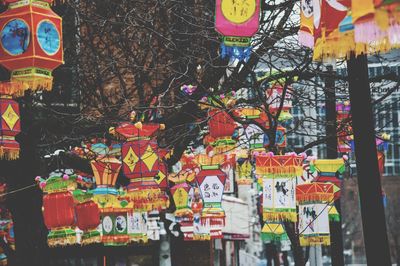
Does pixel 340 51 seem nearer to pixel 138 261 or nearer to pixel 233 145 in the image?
pixel 233 145

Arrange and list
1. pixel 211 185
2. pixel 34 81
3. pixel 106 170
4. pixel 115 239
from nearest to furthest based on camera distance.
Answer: pixel 34 81 < pixel 106 170 < pixel 211 185 < pixel 115 239

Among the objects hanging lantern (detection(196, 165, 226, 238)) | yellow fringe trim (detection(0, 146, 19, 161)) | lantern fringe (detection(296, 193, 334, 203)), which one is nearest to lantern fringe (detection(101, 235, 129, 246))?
hanging lantern (detection(196, 165, 226, 238))

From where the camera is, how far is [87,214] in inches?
702

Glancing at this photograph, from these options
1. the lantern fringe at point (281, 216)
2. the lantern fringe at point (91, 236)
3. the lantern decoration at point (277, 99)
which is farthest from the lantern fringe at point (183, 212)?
the lantern fringe at point (281, 216)

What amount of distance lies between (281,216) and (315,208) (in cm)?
125

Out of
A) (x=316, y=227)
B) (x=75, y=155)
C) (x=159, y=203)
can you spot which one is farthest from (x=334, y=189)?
(x=75, y=155)

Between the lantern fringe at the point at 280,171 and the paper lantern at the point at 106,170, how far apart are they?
3.07m

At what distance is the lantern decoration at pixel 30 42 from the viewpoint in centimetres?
1125

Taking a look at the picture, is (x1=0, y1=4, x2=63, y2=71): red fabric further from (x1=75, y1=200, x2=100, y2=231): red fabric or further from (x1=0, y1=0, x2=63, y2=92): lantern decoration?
(x1=75, y1=200, x2=100, y2=231): red fabric

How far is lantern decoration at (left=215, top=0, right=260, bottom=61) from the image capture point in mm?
11086

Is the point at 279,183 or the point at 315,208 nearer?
the point at 279,183

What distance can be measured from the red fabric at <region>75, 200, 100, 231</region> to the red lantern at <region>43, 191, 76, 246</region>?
3.03 feet

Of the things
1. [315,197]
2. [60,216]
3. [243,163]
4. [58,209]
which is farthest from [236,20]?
[243,163]

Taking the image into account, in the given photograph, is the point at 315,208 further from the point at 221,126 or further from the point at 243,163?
the point at 243,163
